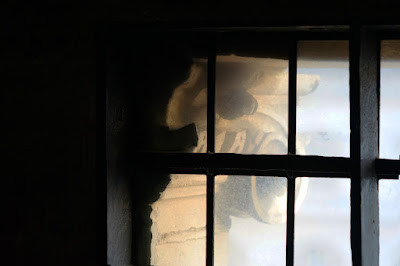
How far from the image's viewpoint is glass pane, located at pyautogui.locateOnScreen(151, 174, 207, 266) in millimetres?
1497

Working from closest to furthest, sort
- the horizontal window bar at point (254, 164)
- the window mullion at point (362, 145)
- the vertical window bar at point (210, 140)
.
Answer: the window mullion at point (362, 145) < the horizontal window bar at point (254, 164) < the vertical window bar at point (210, 140)

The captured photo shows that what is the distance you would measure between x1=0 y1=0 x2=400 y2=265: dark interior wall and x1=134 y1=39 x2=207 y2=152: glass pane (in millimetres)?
127

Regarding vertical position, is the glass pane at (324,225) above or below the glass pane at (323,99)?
below

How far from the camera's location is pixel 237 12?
134 cm

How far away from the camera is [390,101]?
138 centimetres

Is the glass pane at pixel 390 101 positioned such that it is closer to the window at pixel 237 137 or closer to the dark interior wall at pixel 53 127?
the window at pixel 237 137

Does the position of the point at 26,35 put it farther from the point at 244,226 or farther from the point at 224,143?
the point at 244,226

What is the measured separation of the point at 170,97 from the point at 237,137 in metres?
0.20

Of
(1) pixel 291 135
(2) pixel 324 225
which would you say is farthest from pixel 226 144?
(2) pixel 324 225

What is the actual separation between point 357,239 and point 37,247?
774 millimetres

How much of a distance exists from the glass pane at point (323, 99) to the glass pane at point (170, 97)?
248 mm

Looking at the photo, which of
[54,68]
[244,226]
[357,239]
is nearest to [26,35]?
[54,68]

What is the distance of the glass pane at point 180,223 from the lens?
150cm

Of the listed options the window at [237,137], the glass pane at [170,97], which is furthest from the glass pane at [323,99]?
the glass pane at [170,97]
